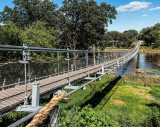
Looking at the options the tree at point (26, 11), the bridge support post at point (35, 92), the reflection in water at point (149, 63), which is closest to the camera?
the bridge support post at point (35, 92)

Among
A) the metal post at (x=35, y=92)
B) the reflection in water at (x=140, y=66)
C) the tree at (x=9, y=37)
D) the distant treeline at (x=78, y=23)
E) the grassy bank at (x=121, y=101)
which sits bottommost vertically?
the grassy bank at (x=121, y=101)

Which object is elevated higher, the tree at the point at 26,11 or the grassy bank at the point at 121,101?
the tree at the point at 26,11

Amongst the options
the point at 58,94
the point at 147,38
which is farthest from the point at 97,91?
the point at 147,38

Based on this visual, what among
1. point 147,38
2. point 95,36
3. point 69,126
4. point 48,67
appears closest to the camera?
point 69,126

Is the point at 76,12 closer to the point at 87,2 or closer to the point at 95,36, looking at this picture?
the point at 87,2

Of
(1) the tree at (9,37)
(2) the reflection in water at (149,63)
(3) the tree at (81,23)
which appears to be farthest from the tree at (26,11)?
(2) the reflection in water at (149,63)

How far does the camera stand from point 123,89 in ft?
38.0

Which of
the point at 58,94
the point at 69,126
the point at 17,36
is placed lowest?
the point at 69,126

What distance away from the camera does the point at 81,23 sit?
20.1 meters

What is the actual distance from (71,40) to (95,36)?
3408 millimetres

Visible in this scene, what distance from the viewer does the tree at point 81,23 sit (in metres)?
A: 19.0

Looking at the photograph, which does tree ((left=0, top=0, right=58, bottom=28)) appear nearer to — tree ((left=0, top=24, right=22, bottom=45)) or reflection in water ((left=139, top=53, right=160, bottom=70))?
tree ((left=0, top=24, right=22, bottom=45))

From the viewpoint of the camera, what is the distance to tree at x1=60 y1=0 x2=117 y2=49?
1897 cm

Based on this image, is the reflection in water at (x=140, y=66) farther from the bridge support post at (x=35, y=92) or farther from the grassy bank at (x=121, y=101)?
the bridge support post at (x=35, y=92)
